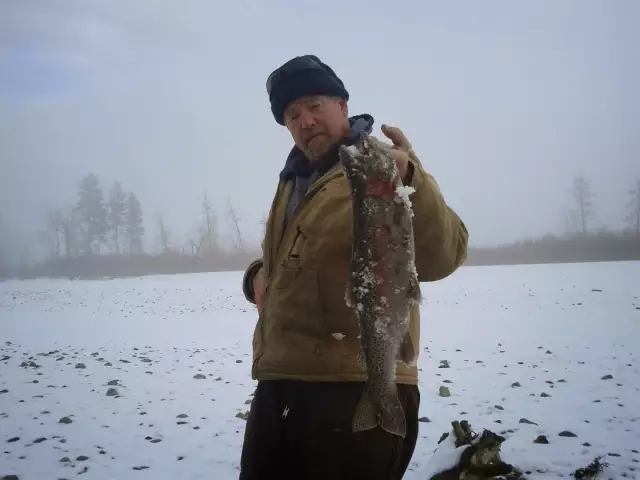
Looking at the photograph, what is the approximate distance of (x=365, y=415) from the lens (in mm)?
1990

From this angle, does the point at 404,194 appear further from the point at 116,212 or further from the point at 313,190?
the point at 116,212

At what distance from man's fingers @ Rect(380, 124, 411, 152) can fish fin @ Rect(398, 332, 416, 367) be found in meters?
0.81

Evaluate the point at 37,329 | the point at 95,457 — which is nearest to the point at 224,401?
the point at 95,457

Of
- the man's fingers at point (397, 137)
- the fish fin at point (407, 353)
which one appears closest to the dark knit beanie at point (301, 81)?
the man's fingers at point (397, 137)

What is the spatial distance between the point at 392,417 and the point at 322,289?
0.63 meters

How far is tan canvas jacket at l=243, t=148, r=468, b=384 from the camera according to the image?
7.09 feet

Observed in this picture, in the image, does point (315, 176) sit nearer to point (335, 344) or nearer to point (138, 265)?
point (335, 344)

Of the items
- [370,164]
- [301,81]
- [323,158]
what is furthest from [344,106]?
[370,164]

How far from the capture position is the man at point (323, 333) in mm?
2051

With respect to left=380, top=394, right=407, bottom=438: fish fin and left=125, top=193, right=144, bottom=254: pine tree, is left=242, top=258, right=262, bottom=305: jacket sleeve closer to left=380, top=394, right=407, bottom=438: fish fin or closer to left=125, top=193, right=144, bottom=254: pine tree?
left=380, top=394, right=407, bottom=438: fish fin

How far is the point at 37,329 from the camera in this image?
1609 centimetres

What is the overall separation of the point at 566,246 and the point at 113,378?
38.8m

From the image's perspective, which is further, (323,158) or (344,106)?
(344,106)

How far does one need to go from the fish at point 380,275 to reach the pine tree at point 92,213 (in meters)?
59.0
